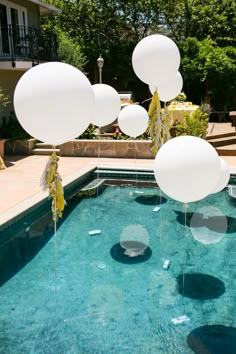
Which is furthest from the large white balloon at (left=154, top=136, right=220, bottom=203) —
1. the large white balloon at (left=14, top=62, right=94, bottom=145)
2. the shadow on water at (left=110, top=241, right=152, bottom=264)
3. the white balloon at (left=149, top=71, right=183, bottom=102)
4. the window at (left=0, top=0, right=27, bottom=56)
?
the window at (left=0, top=0, right=27, bottom=56)

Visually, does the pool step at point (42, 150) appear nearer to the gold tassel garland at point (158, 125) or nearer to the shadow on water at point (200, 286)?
the gold tassel garland at point (158, 125)

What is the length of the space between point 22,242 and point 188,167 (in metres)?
3.51

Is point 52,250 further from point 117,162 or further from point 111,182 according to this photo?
point 117,162

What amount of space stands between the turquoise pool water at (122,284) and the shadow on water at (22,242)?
0.06 ft

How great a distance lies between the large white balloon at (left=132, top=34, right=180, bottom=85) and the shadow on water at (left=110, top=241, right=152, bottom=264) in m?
2.83

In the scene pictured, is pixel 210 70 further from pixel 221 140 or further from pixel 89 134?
pixel 89 134

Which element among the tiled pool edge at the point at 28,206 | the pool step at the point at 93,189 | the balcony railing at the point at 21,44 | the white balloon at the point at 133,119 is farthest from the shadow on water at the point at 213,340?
the balcony railing at the point at 21,44

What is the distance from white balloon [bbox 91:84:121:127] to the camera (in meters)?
Result: 7.09

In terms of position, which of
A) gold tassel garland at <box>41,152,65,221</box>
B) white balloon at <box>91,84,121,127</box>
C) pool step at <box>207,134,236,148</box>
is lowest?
pool step at <box>207,134,236,148</box>

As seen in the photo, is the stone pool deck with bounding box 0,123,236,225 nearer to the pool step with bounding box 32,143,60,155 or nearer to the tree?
the pool step with bounding box 32,143,60,155

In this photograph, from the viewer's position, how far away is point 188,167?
13.6 feet

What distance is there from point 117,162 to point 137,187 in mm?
1915

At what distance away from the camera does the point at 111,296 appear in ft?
15.5

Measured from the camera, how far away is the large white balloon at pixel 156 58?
5.73 metres
